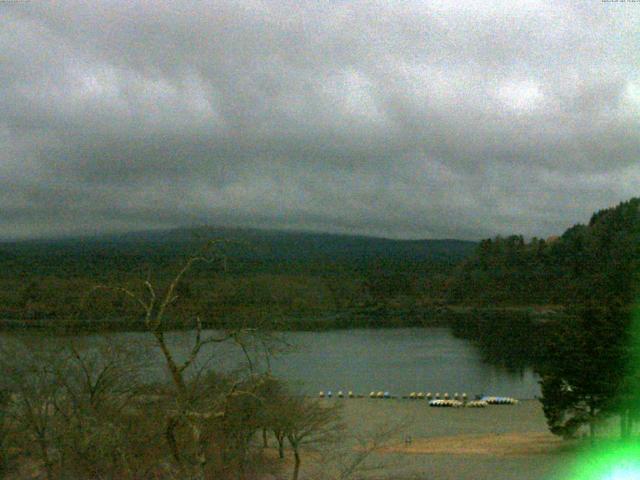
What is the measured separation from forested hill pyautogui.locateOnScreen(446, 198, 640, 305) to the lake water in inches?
1718

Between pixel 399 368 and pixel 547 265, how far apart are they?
96362 millimetres

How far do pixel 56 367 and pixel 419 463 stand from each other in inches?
583

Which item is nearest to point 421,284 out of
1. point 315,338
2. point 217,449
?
point 315,338

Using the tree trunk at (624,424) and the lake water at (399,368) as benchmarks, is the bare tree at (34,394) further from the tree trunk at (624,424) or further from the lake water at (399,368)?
the lake water at (399,368)

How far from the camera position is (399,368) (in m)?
73.8

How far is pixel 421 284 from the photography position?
160m

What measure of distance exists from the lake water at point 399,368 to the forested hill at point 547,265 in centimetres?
4363

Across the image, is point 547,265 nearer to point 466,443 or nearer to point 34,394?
point 466,443

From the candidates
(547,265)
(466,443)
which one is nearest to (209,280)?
(466,443)

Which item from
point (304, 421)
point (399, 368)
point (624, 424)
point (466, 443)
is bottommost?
point (399, 368)

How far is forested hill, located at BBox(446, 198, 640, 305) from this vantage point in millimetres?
141375

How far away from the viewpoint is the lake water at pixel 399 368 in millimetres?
61344

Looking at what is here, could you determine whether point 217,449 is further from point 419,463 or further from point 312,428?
point 419,463

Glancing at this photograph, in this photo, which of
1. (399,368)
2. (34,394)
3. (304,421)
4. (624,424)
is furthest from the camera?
(399,368)
